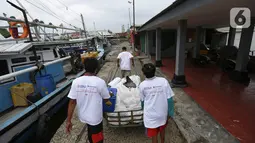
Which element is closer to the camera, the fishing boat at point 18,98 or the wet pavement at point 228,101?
the wet pavement at point 228,101

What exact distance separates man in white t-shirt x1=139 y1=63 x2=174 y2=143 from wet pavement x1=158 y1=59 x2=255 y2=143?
1759mm

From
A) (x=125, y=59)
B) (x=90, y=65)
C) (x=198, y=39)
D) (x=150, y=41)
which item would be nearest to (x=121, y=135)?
(x=90, y=65)

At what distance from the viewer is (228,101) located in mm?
3693

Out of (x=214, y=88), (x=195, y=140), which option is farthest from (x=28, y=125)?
(x=214, y=88)

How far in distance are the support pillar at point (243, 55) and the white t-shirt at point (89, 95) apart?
5209mm

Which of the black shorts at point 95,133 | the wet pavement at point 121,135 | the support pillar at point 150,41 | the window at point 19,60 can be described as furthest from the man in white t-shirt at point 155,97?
the support pillar at point 150,41

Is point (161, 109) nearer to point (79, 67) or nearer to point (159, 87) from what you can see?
point (159, 87)

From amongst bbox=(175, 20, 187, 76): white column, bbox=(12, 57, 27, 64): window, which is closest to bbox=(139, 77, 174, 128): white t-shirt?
bbox=(175, 20, 187, 76): white column

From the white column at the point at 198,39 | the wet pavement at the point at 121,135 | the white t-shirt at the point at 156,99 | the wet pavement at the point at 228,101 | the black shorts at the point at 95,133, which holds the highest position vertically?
the white column at the point at 198,39

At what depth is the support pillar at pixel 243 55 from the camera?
4345mm

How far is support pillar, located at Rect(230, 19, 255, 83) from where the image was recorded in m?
4.35

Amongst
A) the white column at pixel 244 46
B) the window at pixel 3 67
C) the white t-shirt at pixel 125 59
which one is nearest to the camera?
the window at pixel 3 67

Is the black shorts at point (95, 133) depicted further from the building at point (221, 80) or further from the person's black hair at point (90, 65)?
the building at point (221, 80)

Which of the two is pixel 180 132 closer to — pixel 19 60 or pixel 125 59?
pixel 125 59
